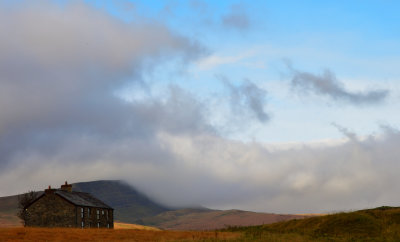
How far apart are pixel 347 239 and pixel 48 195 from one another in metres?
51.9

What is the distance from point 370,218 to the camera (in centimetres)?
4644

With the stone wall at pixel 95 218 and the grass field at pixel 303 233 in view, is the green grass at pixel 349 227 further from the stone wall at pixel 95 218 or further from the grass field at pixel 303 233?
the stone wall at pixel 95 218

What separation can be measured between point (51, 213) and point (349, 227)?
157 ft

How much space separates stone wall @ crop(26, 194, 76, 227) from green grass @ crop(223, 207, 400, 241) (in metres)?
36.0

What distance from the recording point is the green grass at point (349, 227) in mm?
40850

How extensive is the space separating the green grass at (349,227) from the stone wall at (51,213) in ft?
118

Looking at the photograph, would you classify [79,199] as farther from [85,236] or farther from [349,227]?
[349,227]

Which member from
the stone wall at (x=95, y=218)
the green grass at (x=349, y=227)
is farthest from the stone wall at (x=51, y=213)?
the green grass at (x=349, y=227)

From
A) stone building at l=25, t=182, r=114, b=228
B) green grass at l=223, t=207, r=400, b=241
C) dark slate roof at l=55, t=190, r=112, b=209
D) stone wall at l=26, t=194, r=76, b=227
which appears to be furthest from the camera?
dark slate roof at l=55, t=190, r=112, b=209

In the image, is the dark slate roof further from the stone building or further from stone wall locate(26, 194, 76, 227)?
stone wall locate(26, 194, 76, 227)

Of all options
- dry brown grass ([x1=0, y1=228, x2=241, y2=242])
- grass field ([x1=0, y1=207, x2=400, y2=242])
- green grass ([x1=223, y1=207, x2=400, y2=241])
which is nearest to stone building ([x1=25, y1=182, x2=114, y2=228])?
grass field ([x1=0, y1=207, x2=400, y2=242])

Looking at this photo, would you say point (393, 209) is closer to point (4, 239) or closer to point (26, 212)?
point (4, 239)

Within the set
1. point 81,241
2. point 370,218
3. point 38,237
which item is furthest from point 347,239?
point 38,237

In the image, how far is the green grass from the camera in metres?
40.8
